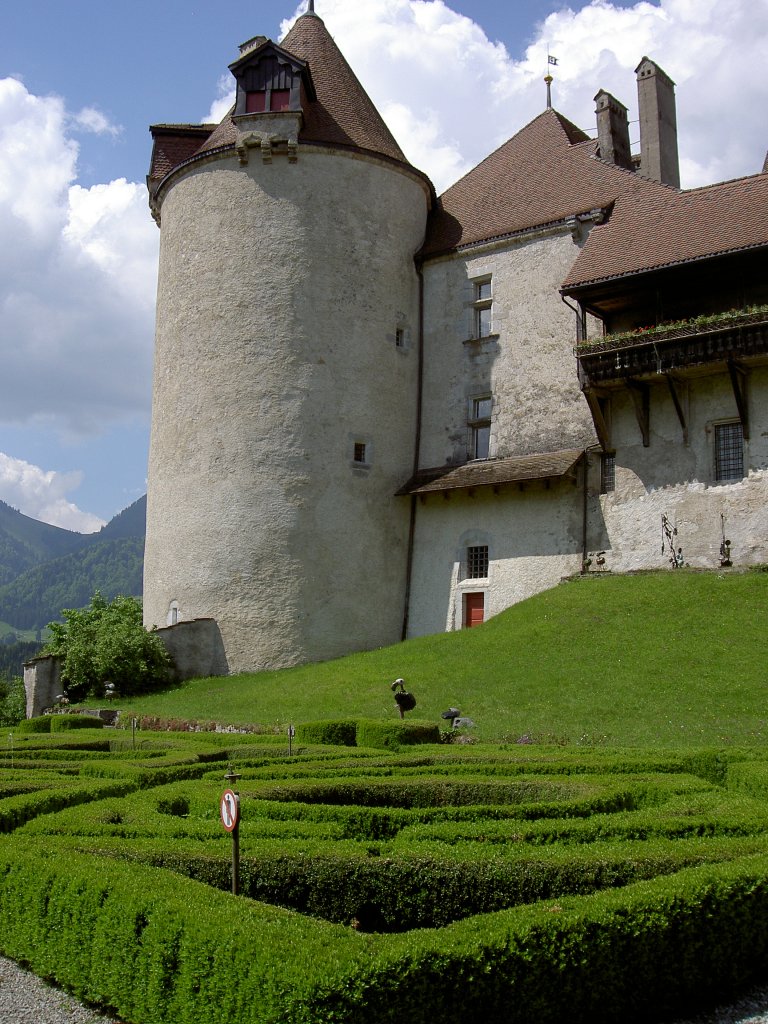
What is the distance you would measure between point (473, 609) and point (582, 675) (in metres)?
12.0

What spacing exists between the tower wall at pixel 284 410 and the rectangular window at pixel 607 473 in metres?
7.97

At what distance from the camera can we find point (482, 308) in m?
38.7

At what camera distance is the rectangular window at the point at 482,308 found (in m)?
38.3

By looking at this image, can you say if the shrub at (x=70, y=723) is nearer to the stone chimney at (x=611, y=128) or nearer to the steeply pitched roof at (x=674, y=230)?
the steeply pitched roof at (x=674, y=230)

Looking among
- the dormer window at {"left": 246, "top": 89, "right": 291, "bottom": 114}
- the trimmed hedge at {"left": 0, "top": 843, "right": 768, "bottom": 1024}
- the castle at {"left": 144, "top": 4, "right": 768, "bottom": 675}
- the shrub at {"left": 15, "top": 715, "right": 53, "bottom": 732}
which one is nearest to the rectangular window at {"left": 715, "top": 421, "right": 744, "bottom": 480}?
the castle at {"left": 144, "top": 4, "right": 768, "bottom": 675}

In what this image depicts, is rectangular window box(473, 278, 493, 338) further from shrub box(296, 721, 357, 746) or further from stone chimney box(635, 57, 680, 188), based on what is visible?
shrub box(296, 721, 357, 746)

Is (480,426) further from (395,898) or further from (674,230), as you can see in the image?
(395,898)

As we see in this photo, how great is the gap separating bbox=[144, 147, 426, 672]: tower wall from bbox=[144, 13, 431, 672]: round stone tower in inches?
2.4

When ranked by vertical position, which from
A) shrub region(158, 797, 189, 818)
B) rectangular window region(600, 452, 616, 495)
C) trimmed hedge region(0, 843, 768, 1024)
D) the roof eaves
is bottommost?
trimmed hedge region(0, 843, 768, 1024)

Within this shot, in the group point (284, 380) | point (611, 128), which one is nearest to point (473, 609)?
point (284, 380)

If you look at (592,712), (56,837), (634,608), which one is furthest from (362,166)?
(56,837)

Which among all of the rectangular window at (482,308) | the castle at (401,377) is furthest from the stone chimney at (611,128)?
the rectangular window at (482,308)

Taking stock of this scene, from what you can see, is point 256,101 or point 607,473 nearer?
point 607,473

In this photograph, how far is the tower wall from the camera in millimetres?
35906
